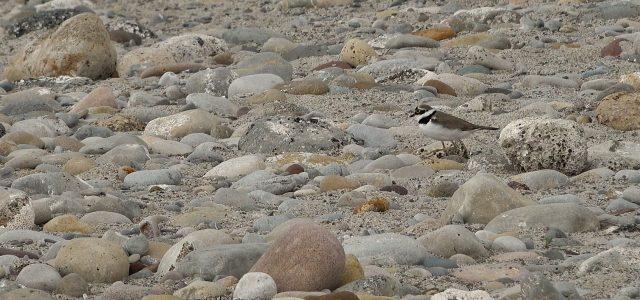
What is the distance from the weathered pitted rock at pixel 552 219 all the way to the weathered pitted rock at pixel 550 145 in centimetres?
129

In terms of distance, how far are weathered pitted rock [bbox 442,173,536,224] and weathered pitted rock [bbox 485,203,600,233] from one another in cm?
15

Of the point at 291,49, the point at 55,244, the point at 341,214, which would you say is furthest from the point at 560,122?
the point at 291,49

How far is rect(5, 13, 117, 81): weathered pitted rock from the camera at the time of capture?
11.8 metres

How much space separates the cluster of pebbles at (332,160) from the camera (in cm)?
466

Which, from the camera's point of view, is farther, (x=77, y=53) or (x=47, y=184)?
(x=77, y=53)

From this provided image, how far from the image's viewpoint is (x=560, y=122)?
6.85 meters

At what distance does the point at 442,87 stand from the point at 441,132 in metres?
2.44

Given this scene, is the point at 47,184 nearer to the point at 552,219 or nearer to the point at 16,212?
the point at 16,212

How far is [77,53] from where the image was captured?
1177 centimetres

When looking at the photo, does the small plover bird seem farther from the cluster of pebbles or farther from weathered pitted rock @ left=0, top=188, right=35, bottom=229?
weathered pitted rock @ left=0, top=188, right=35, bottom=229

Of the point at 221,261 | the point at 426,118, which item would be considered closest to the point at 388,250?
the point at 221,261

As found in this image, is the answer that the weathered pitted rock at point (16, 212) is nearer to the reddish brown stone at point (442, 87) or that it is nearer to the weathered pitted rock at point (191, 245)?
the weathered pitted rock at point (191, 245)

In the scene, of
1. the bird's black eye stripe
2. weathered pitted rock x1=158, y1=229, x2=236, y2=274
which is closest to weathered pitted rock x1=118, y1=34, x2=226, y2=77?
the bird's black eye stripe

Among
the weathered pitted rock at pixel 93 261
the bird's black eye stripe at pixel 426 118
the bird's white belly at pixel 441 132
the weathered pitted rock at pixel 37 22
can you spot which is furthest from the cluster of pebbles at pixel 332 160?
the weathered pitted rock at pixel 37 22
